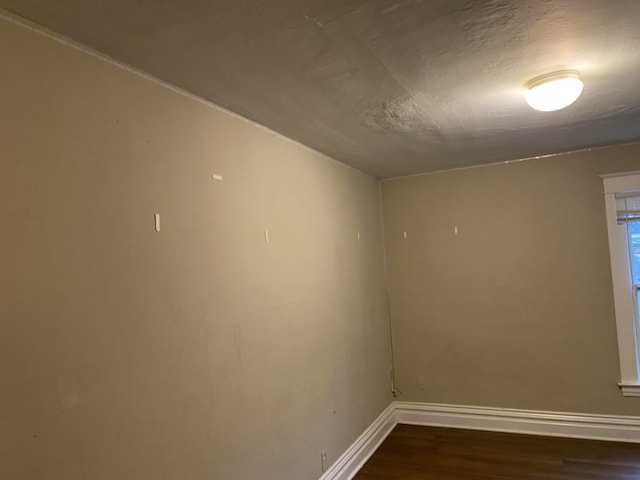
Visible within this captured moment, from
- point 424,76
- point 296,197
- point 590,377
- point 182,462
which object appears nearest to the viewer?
point 182,462

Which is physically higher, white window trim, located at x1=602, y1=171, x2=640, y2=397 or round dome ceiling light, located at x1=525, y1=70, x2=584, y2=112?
round dome ceiling light, located at x1=525, y1=70, x2=584, y2=112

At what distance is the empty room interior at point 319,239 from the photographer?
4.87 feet

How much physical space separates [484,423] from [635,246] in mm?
2025

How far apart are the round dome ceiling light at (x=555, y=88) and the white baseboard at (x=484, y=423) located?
267cm

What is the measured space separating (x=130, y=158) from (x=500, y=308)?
3513mm

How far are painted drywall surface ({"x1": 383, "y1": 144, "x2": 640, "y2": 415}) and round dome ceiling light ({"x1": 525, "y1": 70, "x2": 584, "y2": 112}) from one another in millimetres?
1969

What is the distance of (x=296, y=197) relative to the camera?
3.01 metres

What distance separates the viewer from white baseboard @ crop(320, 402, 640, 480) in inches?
142

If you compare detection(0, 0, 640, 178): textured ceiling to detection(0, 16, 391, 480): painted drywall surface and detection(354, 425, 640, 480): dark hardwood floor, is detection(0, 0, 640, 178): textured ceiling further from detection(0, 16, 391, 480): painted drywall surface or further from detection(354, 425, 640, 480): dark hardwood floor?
detection(354, 425, 640, 480): dark hardwood floor

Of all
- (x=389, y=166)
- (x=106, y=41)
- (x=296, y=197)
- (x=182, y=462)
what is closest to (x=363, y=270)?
(x=389, y=166)

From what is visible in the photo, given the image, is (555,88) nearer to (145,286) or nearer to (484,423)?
(145,286)

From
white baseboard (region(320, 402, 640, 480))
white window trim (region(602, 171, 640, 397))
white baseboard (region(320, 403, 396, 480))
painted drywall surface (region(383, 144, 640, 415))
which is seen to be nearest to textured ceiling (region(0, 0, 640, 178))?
white window trim (region(602, 171, 640, 397))

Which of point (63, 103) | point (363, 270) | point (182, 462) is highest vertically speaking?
point (63, 103)

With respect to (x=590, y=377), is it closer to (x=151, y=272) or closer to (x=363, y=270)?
(x=363, y=270)
